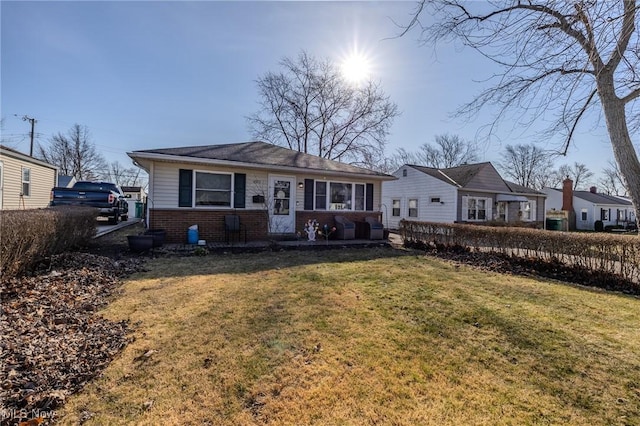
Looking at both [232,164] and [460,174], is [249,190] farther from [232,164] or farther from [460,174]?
[460,174]

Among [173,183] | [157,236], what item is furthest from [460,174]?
[157,236]

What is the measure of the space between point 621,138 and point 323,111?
22.1 m

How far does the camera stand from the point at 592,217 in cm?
3158

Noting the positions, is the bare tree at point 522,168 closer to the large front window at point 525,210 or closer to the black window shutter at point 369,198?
the large front window at point 525,210

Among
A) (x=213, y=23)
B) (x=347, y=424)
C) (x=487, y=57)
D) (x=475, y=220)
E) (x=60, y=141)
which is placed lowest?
(x=347, y=424)

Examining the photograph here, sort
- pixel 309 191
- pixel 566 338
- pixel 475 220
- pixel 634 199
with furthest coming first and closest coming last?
pixel 475 220
pixel 309 191
pixel 634 199
pixel 566 338

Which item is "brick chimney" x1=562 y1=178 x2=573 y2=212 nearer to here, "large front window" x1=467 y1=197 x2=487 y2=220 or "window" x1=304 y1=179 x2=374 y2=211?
"large front window" x1=467 y1=197 x2=487 y2=220

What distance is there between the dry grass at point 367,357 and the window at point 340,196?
7.33m

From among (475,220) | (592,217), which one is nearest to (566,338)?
(475,220)

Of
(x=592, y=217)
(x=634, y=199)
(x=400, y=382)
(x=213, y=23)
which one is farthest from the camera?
(x=592, y=217)

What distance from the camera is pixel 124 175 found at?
171 feet

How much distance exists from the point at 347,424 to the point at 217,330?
1.96 m

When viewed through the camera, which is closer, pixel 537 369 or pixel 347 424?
pixel 347 424

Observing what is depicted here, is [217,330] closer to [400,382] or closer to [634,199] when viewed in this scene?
[400,382]
